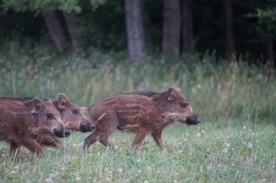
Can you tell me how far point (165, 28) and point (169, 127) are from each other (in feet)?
26.5

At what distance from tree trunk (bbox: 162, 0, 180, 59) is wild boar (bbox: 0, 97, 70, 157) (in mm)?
11428

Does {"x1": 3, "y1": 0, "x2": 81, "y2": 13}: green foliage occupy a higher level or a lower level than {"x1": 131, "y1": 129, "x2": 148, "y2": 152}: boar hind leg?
higher

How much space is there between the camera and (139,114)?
10.4m

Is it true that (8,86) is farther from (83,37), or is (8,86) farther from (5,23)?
(5,23)

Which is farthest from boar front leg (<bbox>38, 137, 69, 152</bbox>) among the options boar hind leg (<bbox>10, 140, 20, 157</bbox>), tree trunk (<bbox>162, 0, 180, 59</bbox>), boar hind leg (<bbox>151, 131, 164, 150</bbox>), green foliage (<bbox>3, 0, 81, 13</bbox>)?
tree trunk (<bbox>162, 0, 180, 59</bbox>)

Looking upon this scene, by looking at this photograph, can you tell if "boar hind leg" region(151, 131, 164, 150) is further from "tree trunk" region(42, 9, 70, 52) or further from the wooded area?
"tree trunk" region(42, 9, 70, 52)


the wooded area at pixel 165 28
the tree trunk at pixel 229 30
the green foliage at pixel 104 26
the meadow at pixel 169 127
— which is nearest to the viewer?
the meadow at pixel 169 127

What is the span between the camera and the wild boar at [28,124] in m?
9.44

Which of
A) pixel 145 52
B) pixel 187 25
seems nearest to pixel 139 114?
pixel 145 52

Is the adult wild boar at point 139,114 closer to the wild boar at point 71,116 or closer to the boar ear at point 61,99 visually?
the wild boar at point 71,116

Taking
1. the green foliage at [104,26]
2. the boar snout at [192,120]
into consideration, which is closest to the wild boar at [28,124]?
the boar snout at [192,120]

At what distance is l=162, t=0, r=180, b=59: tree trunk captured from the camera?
21062mm

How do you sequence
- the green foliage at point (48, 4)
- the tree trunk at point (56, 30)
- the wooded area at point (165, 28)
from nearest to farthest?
the green foliage at point (48, 4), the wooded area at point (165, 28), the tree trunk at point (56, 30)

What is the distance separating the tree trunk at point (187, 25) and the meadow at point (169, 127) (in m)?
2.76
